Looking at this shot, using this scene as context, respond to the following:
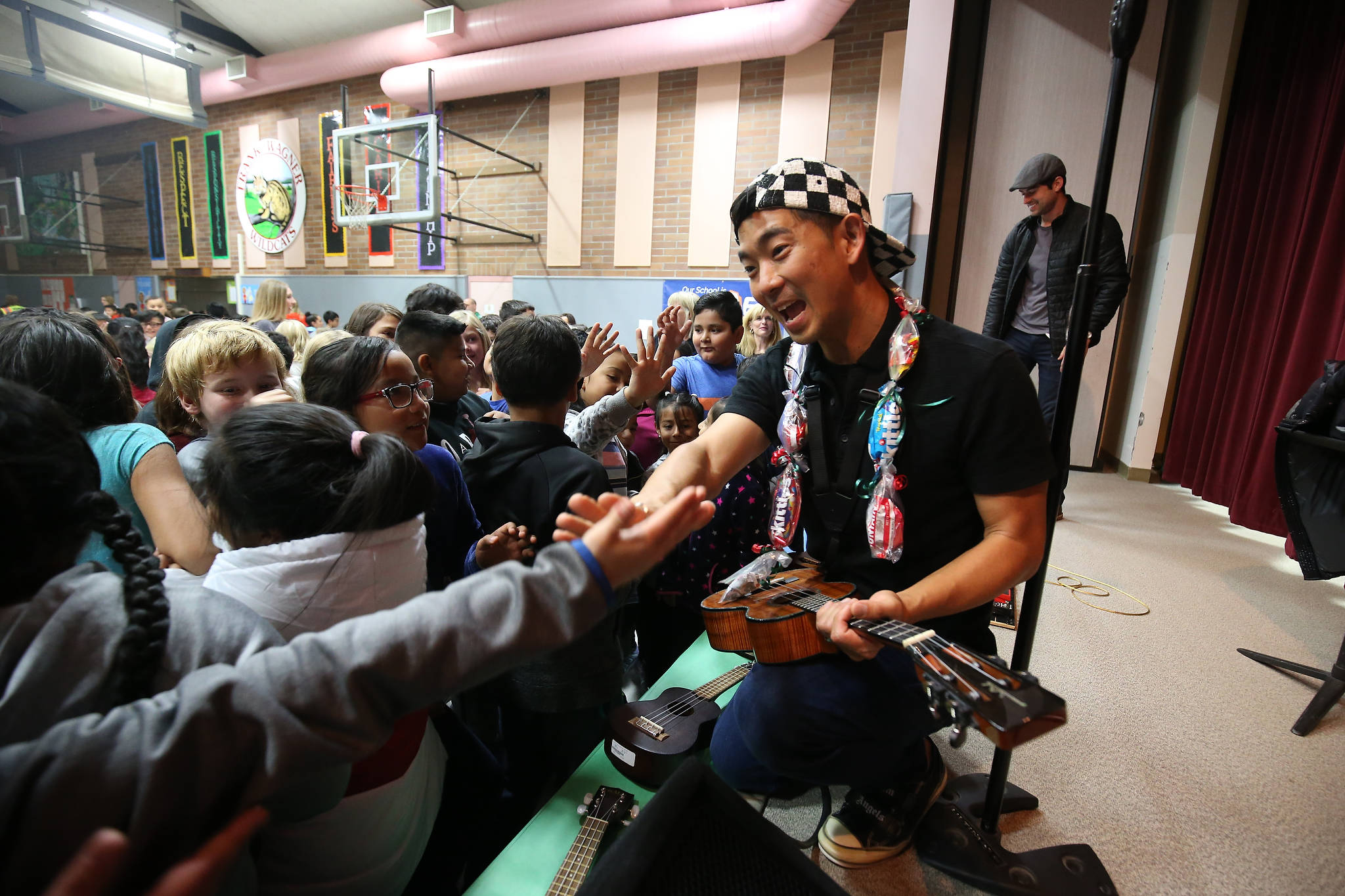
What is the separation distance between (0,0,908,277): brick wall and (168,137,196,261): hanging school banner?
17cm

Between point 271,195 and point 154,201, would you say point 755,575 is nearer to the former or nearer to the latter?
point 271,195

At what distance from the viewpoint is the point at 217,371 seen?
5.15 ft

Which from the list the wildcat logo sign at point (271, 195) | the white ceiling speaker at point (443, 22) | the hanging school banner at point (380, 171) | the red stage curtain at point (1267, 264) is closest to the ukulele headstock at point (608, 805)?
the red stage curtain at point (1267, 264)

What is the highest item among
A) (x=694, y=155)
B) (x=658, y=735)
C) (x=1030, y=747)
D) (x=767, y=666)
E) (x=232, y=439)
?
(x=694, y=155)

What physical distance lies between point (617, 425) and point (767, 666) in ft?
3.17

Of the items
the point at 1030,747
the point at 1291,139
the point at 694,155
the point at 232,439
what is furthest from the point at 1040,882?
the point at 694,155

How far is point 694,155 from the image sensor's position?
635cm

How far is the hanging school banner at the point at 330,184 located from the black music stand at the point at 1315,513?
9.75 meters

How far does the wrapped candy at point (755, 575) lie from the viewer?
4.31 ft

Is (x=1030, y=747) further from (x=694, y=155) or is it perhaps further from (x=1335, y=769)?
(x=694, y=155)

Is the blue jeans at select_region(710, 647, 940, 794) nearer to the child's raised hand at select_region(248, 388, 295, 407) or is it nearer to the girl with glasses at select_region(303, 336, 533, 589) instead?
the girl with glasses at select_region(303, 336, 533, 589)

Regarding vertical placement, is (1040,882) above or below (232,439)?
below

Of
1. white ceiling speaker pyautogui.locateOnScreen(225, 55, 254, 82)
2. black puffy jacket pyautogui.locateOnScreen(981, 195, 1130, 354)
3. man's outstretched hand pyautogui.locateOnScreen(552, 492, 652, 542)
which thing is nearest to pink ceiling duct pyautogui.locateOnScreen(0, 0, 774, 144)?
white ceiling speaker pyautogui.locateOnScreen(225, 55, 254, 82)

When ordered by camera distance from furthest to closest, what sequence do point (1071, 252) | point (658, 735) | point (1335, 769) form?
1. point (1071, 252)
2. point (1335, 769)
3. point (658, 735)
